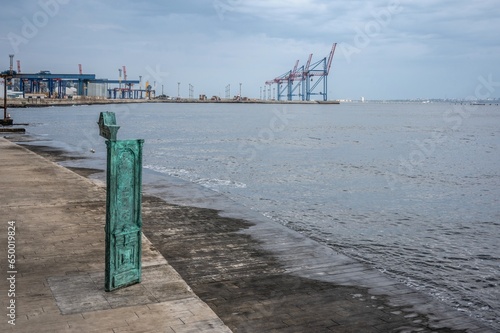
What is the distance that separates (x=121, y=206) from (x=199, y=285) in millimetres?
1806

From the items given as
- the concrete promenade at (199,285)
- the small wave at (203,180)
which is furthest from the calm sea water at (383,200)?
the concrete promenade at (199,285)

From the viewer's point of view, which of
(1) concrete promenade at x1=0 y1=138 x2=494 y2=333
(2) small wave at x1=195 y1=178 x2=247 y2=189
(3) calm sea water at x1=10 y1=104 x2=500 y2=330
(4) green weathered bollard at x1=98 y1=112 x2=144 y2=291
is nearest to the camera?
(1) concrete promenade at x1=0 y1=138 x2=494 y2=333

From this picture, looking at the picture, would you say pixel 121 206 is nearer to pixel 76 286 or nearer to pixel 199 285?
pixel 76 286

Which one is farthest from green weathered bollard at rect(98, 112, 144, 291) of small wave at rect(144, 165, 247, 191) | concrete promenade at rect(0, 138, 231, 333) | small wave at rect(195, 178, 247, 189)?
small wave at rect(195, 178, 247, 189)

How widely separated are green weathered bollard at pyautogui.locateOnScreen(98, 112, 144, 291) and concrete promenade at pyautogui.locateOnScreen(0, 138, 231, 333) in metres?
0.31

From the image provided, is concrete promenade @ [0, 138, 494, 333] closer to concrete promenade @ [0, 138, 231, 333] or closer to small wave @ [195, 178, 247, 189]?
concrete promenade @ [0, 138, 231, 333]

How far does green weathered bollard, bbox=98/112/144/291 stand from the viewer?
6777mm

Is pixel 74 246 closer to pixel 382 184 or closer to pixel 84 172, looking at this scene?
pixel 84 172

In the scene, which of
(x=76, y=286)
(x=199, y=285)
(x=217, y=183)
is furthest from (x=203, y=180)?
(x=76, y=286)

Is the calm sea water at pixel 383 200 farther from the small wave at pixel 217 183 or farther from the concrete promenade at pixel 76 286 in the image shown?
the concrete promenade at pixel 76 286

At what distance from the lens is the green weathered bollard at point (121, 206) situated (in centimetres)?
678

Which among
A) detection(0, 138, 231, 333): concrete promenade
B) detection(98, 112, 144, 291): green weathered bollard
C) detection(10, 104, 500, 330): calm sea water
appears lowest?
detection(10, 104, 500, 330): calm sea water

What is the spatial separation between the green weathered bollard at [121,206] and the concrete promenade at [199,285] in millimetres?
316

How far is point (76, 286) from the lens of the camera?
7.04 m
